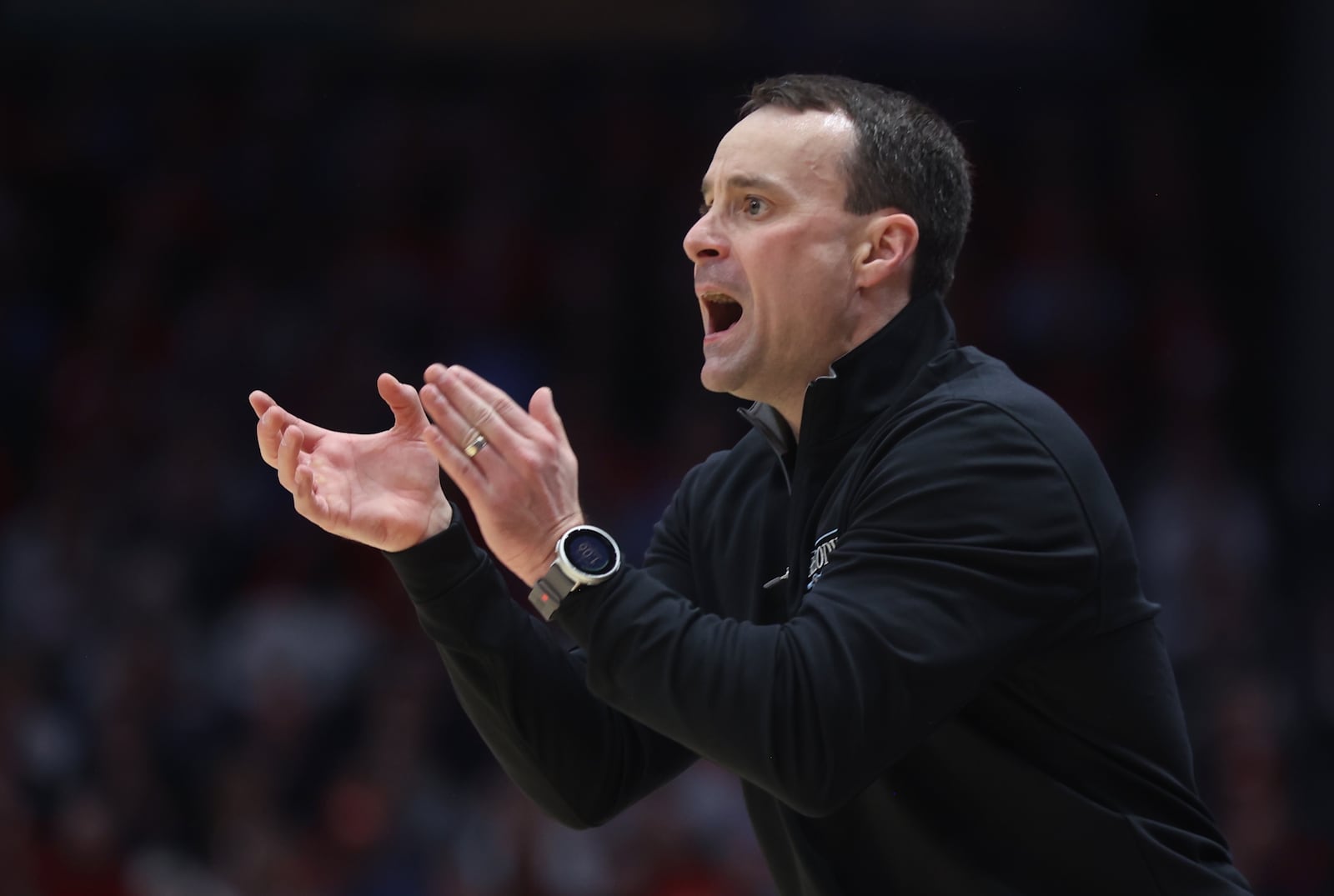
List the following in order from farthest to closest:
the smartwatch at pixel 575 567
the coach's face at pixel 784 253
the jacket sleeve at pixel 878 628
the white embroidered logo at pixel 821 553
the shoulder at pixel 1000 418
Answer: the coach's face at pixel 784 253 < the white embroidered logo at pixel 821 553 < the shoulder at pixel 1000 418 < the smartwatch at pixel 575 567 < the jacket sleeve at pixel 878 628

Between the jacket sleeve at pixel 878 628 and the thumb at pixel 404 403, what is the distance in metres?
0.56

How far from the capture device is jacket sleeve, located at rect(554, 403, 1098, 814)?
234 cm

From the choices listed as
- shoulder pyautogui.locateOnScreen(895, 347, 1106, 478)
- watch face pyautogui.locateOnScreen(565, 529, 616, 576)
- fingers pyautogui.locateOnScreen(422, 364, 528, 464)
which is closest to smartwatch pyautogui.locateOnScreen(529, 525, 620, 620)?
watch face pyautogui.locateOnScreen(565, 529, 616, 576)

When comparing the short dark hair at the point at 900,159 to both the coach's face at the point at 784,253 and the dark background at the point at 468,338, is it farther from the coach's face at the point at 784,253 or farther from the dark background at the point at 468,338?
the dark background at the point at 468,338

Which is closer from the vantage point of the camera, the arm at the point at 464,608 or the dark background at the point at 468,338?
the arm at the point at 464,608

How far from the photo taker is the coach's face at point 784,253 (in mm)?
2945

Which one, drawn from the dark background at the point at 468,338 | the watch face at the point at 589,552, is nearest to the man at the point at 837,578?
the watch face at the point at 589,552

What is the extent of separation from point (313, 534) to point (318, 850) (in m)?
1.70

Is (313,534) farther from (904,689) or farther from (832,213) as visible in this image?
(904,689)

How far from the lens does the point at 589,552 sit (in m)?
2.47

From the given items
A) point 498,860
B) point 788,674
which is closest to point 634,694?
point 788,674

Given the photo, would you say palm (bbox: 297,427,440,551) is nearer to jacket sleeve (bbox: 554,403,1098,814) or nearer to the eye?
jacket sleeve (bbox: 554,403,1098,814)

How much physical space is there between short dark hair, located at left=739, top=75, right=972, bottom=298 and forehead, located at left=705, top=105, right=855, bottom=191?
20 millimetres

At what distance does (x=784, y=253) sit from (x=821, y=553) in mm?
575
